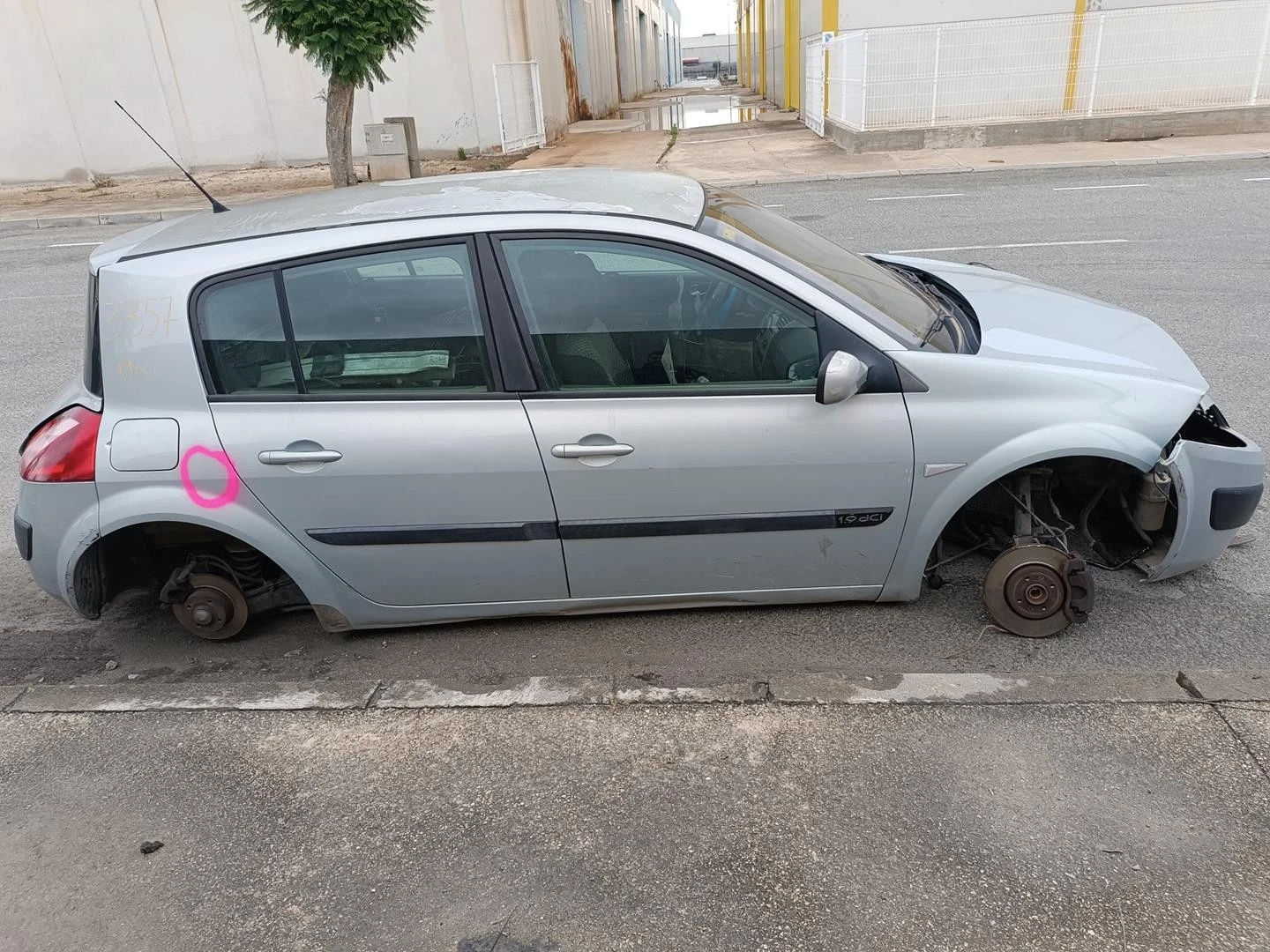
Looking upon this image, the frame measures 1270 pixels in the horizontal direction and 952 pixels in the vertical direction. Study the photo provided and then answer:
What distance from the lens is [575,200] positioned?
124 inches

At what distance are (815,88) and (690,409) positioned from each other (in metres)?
20.4

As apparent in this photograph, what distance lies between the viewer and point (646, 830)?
248cm

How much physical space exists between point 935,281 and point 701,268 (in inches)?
57.2

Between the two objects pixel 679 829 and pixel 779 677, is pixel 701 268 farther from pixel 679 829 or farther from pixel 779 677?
pixel 679 829

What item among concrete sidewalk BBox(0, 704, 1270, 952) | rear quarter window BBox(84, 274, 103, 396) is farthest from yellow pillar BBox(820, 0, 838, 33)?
concrete sidewalk BBox(0, 704, 1270, 952)

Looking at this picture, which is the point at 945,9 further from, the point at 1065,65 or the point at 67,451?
the point at 67,451

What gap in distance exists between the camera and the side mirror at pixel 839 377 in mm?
2799

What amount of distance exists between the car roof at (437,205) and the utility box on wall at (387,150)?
14.8 m

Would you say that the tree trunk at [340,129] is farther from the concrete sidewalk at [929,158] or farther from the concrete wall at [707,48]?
the concrete wall at [707,48]

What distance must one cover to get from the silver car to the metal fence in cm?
1578

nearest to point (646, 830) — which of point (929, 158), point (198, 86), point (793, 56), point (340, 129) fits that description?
point (340, 129)

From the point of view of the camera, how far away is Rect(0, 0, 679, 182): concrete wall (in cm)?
2042

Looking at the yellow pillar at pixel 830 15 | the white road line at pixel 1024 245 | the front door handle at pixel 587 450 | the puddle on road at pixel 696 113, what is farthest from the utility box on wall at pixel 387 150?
the front door handle at pixel 587 450

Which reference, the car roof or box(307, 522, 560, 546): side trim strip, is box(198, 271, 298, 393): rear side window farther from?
box(307, 522, 560, 546): side trim strip
